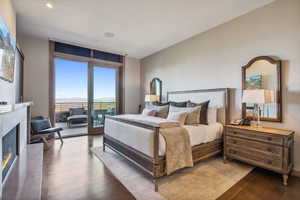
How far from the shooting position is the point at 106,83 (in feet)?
18.7

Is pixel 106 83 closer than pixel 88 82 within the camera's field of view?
No

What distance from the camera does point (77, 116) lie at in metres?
6.40

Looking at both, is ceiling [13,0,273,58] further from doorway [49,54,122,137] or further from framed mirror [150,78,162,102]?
framed mirror [150,78,162,102]

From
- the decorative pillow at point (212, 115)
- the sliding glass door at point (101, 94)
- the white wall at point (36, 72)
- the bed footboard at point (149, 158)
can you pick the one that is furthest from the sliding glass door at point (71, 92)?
the decorative pillow at point (212, 115)

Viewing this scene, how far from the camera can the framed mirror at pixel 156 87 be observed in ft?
17.2

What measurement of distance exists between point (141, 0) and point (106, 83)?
3612mm

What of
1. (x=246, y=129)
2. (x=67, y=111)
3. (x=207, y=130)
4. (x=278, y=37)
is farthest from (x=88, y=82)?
(x=278, y=37)

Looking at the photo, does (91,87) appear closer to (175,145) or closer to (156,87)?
(156,87)

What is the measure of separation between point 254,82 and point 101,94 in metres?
4.69

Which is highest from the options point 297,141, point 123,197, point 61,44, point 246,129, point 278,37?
point 61,44

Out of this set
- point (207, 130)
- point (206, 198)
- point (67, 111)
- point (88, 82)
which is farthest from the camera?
point (67, 111)

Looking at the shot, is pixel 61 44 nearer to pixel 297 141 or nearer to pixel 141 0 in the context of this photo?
pixel 141 0

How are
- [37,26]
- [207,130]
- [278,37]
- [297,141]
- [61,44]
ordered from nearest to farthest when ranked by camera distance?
[297,141], [278,37], [207,130], [37,26], [61,44]

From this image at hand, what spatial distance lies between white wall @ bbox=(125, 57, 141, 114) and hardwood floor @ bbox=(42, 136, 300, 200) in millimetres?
3335
